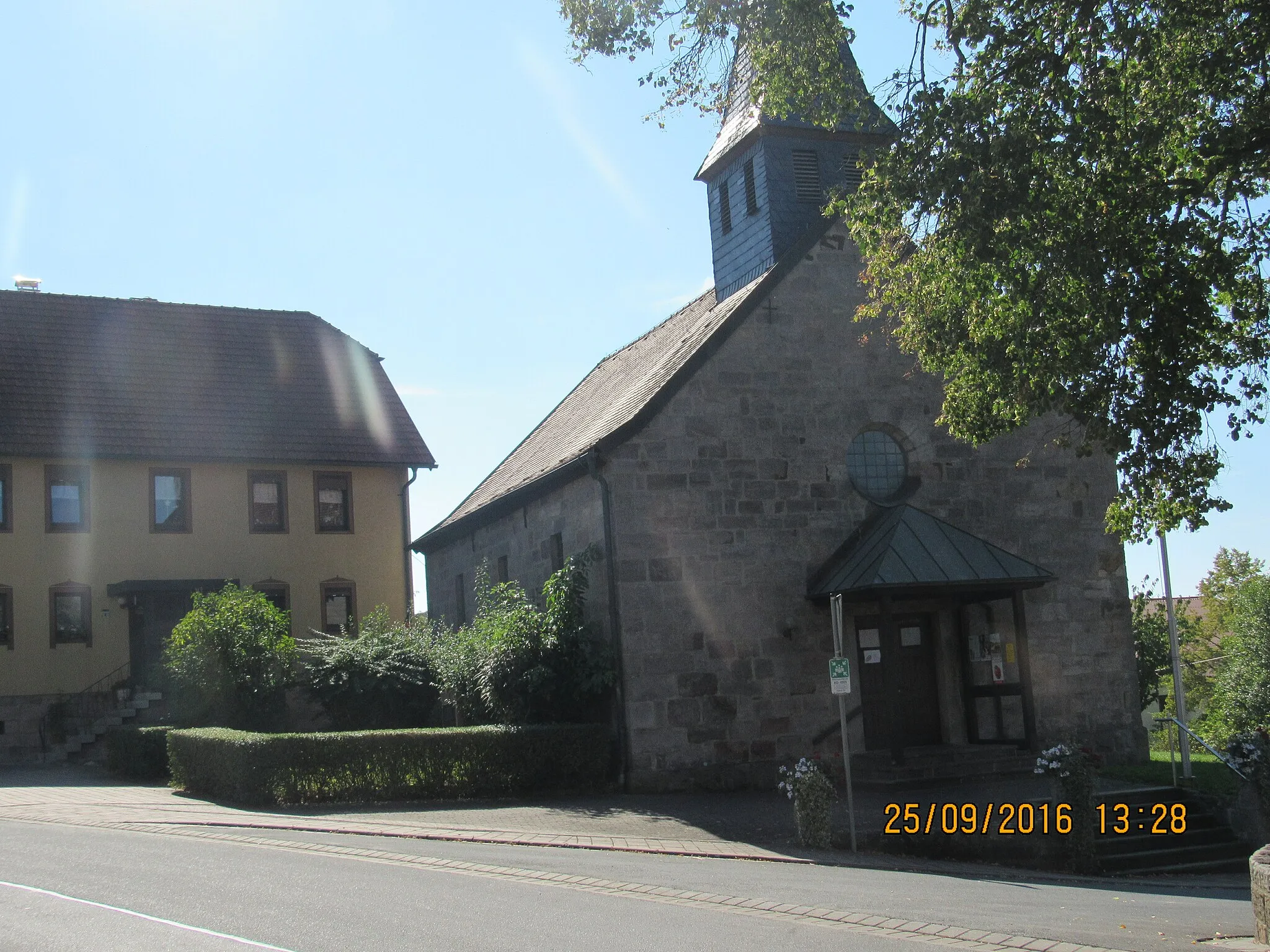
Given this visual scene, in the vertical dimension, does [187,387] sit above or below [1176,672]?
above

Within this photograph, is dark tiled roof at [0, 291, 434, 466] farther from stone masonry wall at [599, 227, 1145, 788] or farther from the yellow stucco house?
stone masonry wall at [599, 227, 1145, 788]

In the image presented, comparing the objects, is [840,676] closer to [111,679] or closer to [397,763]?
[397,763]

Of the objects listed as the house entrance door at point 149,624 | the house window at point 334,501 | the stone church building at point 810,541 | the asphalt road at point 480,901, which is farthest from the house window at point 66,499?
the asphalt road at point 480,901

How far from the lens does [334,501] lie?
3106 cm

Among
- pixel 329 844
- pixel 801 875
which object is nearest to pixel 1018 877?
pixel 801 875

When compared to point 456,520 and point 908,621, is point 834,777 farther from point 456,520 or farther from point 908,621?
point 456,520

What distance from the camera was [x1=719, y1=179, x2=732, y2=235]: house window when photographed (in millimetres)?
22594

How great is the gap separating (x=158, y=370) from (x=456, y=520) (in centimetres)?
1000

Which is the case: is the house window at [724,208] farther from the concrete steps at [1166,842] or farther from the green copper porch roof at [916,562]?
the concrete steps at [1166,842]

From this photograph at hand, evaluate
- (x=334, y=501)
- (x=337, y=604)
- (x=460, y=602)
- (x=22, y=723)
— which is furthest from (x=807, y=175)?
(x=22, y=723)

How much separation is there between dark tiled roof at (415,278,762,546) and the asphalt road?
26.2ft

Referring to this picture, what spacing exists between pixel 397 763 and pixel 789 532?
22.0 feet

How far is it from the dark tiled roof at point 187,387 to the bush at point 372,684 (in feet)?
31.6

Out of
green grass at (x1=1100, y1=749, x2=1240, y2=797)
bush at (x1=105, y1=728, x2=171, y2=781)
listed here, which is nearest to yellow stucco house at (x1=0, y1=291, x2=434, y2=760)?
bush at (x1=105, y1=728, x2=171, y2=781)
